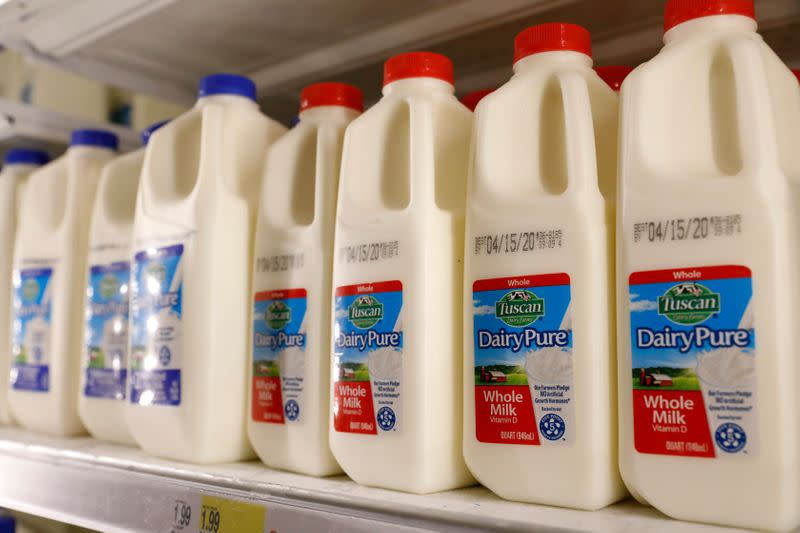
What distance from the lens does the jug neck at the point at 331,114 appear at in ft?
3.46

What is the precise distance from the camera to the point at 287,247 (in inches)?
39.7

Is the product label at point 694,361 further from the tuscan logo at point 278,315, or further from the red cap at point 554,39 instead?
the tuscan logo at point 278,315

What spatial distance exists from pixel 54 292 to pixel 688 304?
3.56 feet

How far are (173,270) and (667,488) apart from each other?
2.34 ft

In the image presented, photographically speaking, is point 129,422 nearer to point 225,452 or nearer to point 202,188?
point 225,452

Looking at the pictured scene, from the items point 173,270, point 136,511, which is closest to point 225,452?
point 136,511

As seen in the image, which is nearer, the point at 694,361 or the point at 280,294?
the point at 694,361

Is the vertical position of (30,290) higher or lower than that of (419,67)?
lower

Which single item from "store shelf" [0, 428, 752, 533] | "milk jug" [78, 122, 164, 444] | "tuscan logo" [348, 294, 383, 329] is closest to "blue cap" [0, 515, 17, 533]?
"store shelf" [0, 428, 752, 533]

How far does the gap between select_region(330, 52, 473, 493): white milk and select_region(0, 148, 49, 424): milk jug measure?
35.1 inches

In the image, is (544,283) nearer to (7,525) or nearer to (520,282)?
(520,282)

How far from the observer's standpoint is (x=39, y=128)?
1603mm

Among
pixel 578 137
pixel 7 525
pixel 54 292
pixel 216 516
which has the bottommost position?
pixel 7 525

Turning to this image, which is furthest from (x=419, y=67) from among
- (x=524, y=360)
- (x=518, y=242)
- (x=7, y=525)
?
(x=7, y=525)
